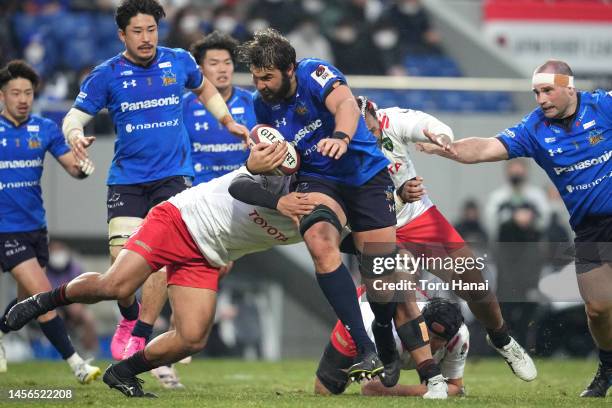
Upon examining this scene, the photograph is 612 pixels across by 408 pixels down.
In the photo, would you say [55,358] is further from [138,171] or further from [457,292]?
[457,292]

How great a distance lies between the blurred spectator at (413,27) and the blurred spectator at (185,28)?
387cm

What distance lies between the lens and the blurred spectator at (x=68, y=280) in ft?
49.7

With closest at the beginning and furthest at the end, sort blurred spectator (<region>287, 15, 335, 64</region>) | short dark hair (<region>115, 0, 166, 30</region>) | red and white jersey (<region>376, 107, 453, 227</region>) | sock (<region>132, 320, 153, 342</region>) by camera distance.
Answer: red and white jersey (<region>376, 107, 453, 227</region>)
sock (<region>132, 320, 153, 342</region>)
short dark hair (<region>115, 0, 166, 30</region>)
blurred spectator (<region>287, 15, 335, 64</region>)

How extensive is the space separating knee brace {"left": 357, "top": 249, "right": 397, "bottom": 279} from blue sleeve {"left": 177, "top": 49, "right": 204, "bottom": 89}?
2685 mm

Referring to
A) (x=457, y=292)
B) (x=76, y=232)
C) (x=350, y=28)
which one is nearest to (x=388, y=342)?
(x=457, y=292)

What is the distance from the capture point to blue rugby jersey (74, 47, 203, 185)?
9.24 metres

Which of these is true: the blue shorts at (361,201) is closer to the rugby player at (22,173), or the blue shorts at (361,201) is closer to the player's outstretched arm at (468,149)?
the player's outstretched arm at (468,149)

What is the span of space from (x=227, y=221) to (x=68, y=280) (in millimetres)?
8061

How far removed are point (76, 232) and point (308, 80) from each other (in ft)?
28.2

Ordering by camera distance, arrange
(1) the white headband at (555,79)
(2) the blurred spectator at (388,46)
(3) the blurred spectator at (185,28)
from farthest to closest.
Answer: (2) the blurred spectator at (388,46), (3) the blurred spectator at (185,28), (1) the white headband at (555,79)

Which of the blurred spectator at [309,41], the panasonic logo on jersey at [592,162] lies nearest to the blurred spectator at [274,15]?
the blurred spectator at [309,41]

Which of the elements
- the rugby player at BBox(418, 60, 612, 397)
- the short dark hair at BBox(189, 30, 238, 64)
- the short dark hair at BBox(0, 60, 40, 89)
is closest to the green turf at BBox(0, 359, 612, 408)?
the rugby player at BBox(418, 60, 612, 397)

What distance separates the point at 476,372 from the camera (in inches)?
484

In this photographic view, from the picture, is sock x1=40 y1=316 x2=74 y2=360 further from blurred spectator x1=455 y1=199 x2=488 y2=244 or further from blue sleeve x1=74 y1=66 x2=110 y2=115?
blurred spectator x1=455 y1=199 x2=488 y2=244
